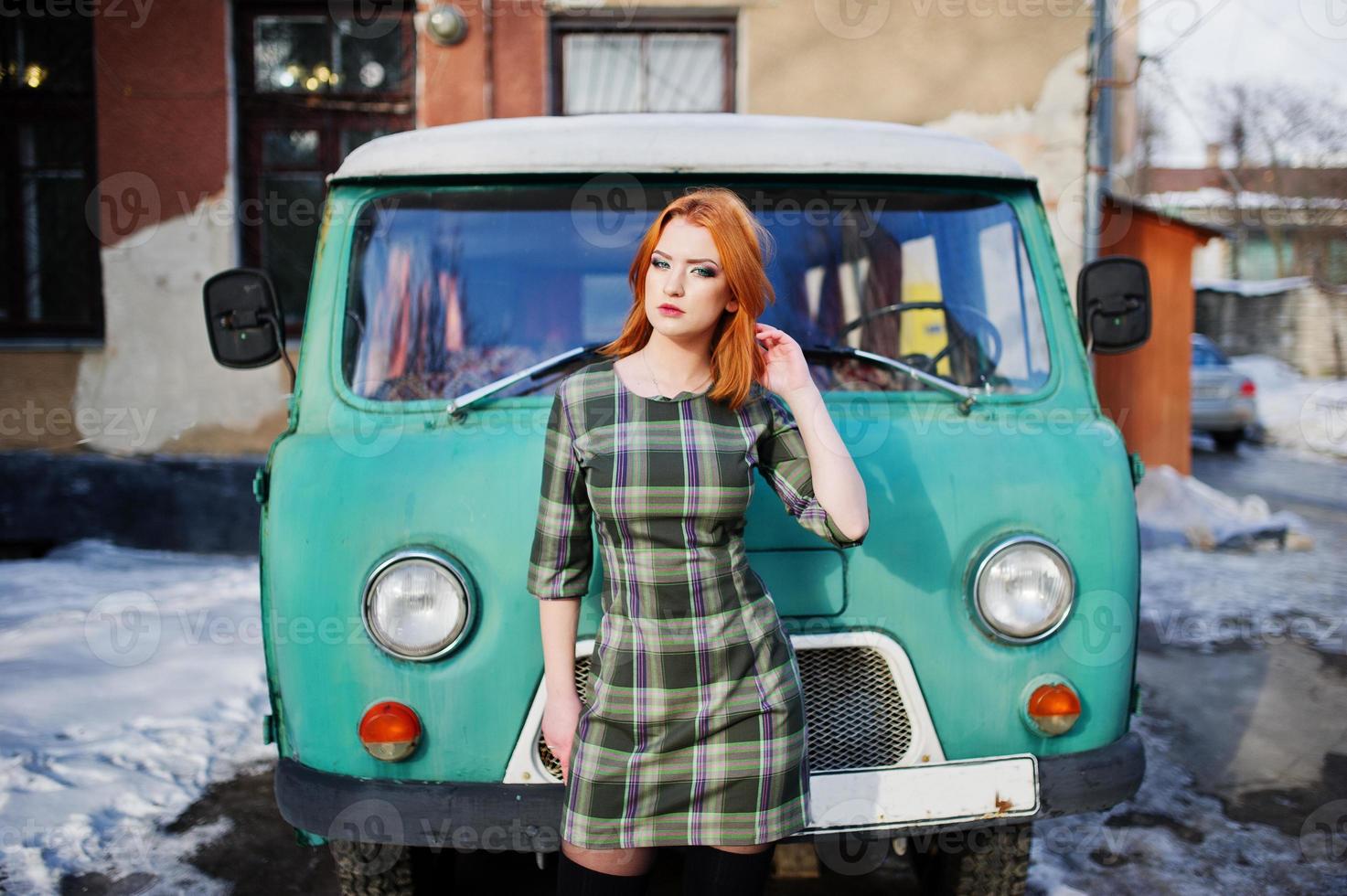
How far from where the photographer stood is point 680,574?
1599 millimetres

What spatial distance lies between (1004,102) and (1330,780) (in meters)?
5.15

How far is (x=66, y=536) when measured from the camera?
7184 millimetres

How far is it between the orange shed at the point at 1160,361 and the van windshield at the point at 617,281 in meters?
6.28

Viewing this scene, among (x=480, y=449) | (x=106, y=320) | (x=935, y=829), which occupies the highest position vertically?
(x=106, y=320)

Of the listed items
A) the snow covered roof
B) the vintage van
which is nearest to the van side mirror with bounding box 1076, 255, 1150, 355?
the vintage van

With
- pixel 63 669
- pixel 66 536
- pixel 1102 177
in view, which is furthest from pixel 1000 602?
pixel 66 536

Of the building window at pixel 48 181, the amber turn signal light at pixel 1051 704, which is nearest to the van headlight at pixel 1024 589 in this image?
the amber turn signal light at pixel 1051 704

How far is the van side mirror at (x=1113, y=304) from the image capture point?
8.36 feet

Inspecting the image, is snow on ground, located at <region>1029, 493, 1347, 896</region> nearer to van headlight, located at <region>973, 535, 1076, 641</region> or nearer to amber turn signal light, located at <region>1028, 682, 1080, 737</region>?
amber turn signal light, located at <region>1028, 682, 1080, 737</region>

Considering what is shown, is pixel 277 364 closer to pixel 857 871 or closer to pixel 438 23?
pixel 438 23

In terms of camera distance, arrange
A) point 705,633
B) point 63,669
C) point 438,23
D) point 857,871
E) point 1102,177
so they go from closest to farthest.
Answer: point 705,633
point 857,871
point 63,669
point 438,23
point 1102,177

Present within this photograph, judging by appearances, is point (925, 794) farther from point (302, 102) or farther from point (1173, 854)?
point (302, 102)

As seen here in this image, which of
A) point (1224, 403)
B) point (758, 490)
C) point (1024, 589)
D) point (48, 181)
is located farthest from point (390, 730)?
point (1224, 403)

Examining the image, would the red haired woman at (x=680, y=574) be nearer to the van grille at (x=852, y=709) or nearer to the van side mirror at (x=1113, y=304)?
the van grille at (x=852, y=709)
